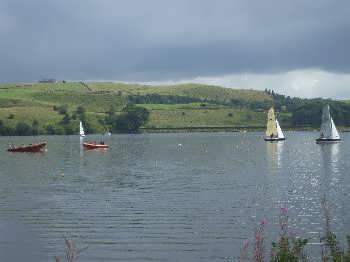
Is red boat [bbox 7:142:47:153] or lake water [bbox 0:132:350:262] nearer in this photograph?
lake water [bbox 0:132:350:262]

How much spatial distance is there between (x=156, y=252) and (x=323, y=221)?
14.4m

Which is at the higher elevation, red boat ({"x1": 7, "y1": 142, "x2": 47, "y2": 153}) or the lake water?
the lake water

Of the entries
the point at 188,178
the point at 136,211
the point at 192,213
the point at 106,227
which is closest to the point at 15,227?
the point at 106,227

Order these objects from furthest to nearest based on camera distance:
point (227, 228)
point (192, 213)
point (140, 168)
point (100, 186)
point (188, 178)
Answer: point (140, 168)
point (188, 178)
point (100, 186)
point (192, 213)
point (227, 228)

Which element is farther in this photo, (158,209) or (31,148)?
(31,148)

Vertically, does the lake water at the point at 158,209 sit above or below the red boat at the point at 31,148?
above

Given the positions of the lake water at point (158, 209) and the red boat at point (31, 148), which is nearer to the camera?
the lake water at point (158, 209)

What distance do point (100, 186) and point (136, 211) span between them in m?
21.0

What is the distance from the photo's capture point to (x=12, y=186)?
2840 inches

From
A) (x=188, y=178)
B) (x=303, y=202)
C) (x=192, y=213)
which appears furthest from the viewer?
(x=188, y=178)

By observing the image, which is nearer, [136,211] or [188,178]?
[136,211]

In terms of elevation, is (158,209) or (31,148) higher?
(158,209)

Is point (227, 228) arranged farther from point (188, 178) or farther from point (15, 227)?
point (188, 178)

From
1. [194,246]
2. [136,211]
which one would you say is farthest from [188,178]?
[194,246]
